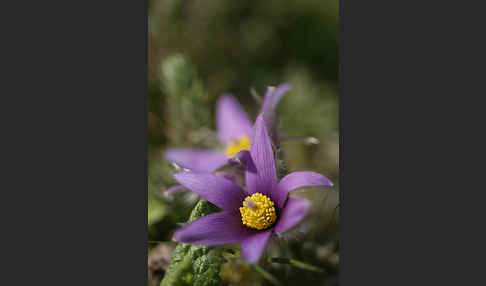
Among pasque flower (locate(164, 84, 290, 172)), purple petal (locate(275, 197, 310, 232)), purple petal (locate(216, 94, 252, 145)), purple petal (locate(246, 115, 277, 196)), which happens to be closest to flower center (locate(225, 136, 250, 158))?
pasque flower (locate(164, 84, 290, 172))

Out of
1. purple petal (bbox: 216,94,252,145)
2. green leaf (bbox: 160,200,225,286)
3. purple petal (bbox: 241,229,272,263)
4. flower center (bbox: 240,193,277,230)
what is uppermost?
purple petal (bbox: 216,94,252,145)

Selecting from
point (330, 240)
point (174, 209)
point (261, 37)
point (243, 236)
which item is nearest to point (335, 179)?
point (330, 240)

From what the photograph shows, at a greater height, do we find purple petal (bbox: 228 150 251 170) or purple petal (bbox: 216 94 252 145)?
purple petal (bbox: 216 94 252 145)

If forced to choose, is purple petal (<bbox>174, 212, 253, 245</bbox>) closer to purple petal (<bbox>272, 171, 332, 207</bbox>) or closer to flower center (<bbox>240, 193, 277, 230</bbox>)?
flower center (<bbox>240, 193, 277, 230</bbox>)

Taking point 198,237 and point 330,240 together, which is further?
point 330,240

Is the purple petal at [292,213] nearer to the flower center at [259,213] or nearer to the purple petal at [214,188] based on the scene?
the flower center at [259,213]

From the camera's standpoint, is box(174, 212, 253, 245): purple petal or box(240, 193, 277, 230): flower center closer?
box(174, 212, 253, 245): purple petal

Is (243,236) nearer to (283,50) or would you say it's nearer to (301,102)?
(301,102)

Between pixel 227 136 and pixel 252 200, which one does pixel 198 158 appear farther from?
pixel 252 200
